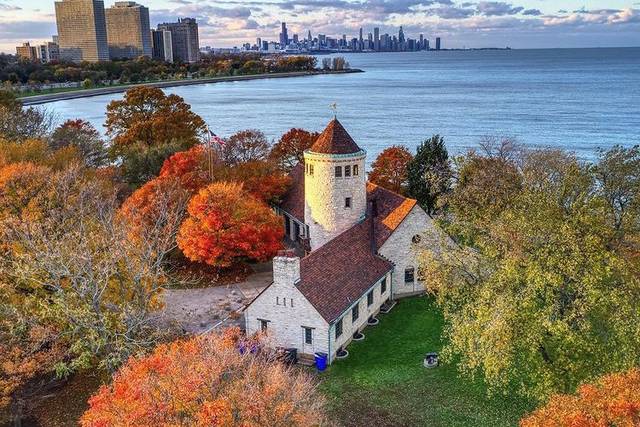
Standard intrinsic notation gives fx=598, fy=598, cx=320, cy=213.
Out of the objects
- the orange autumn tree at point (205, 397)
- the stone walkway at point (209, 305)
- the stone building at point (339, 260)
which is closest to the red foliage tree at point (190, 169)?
the stone building at point (339, 260)

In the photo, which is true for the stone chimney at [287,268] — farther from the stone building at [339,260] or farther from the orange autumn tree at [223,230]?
the orange autumn tree at [223,230]

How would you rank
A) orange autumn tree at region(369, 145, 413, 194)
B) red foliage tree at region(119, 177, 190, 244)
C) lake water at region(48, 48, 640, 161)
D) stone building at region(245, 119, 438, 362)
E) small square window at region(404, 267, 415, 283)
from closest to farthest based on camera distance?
stone building at region(245, 119, 438, 362), small square window at region(404, 267, 415, 283), red foliage tree at region(119, 177, 190, 244), orange autumn tree at region(369, 145, 413, 194), lake water at region(48, 48, 640, 161)

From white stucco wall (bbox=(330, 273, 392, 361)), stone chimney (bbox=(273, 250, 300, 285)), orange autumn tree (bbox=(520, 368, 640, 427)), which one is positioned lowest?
white stucco wall (bbox=(330, 273, 392, 361))

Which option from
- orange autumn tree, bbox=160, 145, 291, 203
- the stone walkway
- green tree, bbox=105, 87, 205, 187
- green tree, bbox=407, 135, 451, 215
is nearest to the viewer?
the stone walkway

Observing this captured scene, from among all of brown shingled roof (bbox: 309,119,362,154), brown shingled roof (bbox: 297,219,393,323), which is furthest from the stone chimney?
brown shingled roof (bbox: 309,119,362,154)

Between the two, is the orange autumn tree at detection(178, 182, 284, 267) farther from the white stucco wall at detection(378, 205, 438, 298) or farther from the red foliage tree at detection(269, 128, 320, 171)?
the red foliage tree at detection(269, 128, 320, 171)

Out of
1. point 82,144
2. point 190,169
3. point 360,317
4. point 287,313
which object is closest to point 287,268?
point 287,313

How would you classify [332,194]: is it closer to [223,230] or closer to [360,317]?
[223,230]
